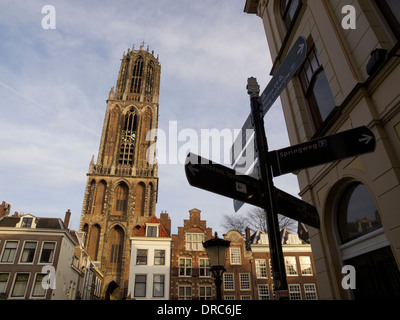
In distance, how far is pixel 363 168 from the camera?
4871 millimetres

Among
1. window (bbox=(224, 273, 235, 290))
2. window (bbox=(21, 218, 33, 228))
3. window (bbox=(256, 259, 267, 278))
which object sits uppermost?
window (bbox=(21, 218, 33, 228))

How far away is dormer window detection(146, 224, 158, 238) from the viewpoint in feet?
88.1

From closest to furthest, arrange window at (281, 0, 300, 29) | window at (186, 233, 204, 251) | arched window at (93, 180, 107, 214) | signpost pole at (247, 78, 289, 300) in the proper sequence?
signpost pole at (247, 78, 289, 300) → window at (281, 0, 300, 29) → window at (186, 233, 204, 251) → arched window at (93, 180, 107, 214)

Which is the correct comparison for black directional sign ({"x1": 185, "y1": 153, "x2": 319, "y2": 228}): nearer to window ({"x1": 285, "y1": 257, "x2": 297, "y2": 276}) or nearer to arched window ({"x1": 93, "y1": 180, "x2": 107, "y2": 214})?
window ({"x1": 285, "y1": 257, "x2": 297, "y2": 276})

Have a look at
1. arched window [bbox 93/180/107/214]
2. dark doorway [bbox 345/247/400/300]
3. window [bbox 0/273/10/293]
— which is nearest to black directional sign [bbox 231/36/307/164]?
dark doorway [bbox 345/247/400/300]

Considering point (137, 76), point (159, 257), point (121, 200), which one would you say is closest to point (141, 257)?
point (159, 257)

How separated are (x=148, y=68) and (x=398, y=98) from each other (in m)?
66.6

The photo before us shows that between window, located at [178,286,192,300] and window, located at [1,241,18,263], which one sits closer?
window, located at [1,241,18,263]

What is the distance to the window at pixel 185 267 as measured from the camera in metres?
24.5

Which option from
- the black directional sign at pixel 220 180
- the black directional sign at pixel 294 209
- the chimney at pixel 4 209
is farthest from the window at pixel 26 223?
the black directional sign at pixel 294 209

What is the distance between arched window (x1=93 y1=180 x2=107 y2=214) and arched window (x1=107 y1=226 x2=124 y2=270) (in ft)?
14.1
